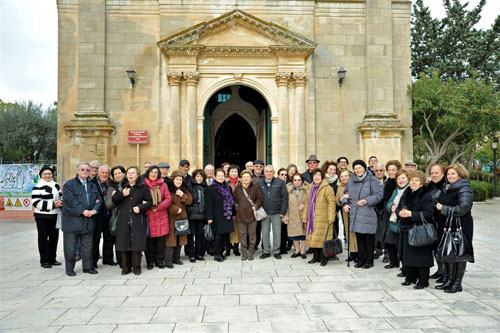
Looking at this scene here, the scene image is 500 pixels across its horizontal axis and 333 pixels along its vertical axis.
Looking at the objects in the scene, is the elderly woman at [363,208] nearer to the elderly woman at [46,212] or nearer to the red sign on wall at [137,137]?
the elderly woman at [46,212]

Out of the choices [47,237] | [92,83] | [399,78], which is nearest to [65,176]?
[92,83]

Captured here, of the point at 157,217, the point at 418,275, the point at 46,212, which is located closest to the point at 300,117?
the point at 157,217

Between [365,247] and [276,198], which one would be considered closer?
[365,247]

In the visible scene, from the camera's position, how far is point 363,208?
22.2 ft

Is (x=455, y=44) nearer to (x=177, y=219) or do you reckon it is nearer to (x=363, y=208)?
(x=363, y=208)

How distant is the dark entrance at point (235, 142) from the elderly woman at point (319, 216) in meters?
13.5

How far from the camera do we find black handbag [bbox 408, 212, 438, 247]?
17.6 ft

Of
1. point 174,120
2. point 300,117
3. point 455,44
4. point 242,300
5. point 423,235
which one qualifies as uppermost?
point 455,44

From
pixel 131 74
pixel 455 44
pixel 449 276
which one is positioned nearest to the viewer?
pixel 449 276

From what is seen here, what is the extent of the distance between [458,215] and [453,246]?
444 mm

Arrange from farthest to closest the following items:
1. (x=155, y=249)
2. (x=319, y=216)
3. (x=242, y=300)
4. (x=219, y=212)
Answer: (x=219, y=212) < (x=319, y=216) < (x=155, y=249) < (x=242, y=300)

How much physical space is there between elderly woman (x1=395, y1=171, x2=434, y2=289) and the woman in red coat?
3.93 metres

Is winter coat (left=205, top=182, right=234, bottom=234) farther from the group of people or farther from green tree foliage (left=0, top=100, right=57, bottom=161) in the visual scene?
green tree foliage (left=0, top=100, right=57, bottom=161)

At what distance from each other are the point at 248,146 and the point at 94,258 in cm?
1468
